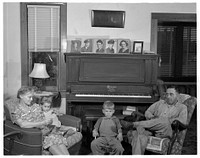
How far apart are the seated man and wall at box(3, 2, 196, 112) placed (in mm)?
1777

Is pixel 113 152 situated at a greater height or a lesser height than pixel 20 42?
lesser

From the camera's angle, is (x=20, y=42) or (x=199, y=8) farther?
(x=20, y=42)

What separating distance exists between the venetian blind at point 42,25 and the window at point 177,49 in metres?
2.82

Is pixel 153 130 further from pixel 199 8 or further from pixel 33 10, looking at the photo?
pixel 33 10

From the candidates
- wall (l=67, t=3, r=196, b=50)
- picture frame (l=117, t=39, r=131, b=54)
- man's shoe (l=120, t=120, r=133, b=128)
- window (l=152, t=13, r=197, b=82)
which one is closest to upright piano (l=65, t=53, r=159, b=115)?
picture frame (l=117, t=39, r=131, b=54)

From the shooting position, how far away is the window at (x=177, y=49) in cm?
741

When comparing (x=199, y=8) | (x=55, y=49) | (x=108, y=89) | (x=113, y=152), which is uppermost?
(x=199, y=8)

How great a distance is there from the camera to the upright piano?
4.99 metres

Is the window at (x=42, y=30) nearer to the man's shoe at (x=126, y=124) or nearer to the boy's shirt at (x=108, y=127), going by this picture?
the man's shoe at (x=126, y=124)

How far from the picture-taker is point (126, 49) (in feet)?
17.9

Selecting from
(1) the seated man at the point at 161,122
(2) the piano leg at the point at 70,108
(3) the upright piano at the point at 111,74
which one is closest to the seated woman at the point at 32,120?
(1) the seated man at the point at 161,122

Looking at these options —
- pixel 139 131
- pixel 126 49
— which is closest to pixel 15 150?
pixel 139 131

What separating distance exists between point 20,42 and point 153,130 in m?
2.87

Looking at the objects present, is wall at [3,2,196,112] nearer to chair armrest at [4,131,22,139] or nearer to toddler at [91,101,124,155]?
toddler at [91,101,124,155]
